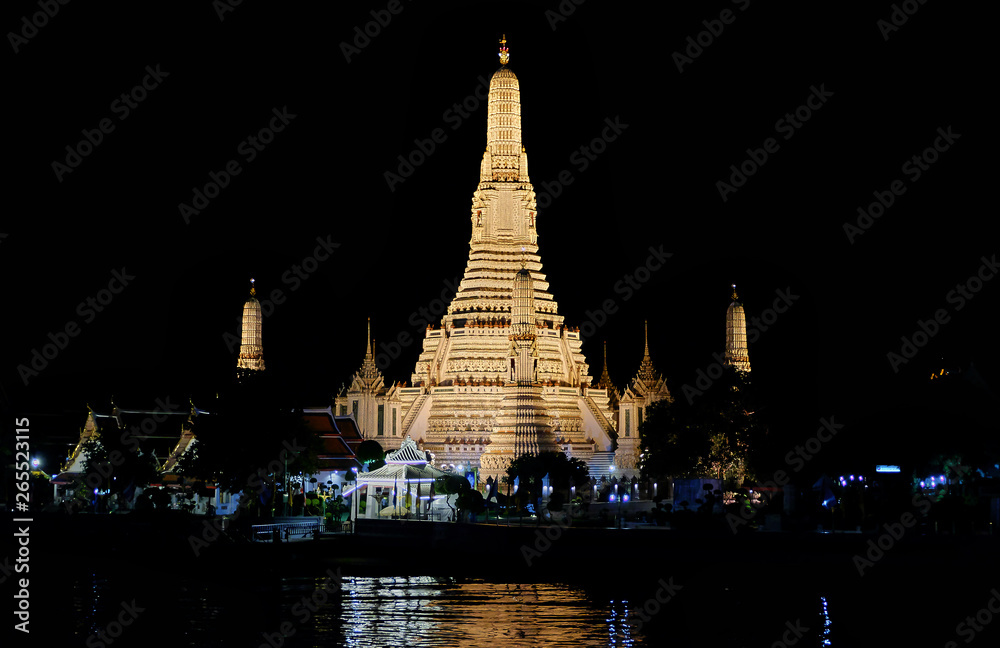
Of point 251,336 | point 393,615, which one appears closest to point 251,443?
point 393,615

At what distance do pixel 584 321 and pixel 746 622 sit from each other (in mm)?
68130

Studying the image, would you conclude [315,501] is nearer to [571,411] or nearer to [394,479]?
[394,479]

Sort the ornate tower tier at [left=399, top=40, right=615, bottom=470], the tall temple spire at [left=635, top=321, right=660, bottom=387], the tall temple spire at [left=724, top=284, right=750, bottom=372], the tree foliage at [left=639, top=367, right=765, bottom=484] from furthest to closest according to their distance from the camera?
the tall temple spire at [left=724, top=284, right=750, bottom=372] < the tall temple spire at [left=635, top=321, right=660, bottom=387] < the ornate tower tier at [left=399, top=40, right=615, bottom=470] < the tree foliage at [left=639, top=367, right=765, bottom=484]

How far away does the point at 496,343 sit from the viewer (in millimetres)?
88188

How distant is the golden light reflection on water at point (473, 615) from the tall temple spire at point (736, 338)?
4704 centimetres

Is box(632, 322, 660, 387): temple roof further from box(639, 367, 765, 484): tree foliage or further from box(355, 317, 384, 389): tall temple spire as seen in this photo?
box(639, 367, 765, 484): tree foliage

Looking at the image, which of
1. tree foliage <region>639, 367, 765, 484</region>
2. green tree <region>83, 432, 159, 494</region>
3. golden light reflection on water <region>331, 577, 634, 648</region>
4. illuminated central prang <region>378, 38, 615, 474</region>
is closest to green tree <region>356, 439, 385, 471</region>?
illuminated central prang <region>378, 38, 615, 474</region>

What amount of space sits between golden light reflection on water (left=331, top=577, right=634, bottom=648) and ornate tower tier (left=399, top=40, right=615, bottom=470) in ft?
129

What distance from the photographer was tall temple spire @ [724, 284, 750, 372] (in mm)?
92062

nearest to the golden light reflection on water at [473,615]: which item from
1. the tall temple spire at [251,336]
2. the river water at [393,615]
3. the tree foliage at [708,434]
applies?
the river water at [393,615]

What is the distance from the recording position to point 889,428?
5944cm

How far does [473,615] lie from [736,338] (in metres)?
54.5

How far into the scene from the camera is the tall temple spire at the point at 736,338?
9206cm

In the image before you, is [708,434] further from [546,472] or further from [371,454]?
[371,454]
